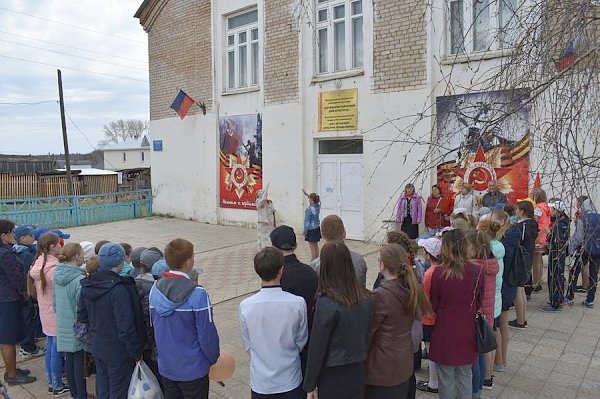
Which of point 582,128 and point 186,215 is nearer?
point 582,128

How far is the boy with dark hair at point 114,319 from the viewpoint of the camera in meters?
3.46

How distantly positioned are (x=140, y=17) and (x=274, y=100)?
7.45m

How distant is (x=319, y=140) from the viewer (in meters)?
12.8

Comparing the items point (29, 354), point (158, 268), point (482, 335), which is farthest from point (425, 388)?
point (29, 354)

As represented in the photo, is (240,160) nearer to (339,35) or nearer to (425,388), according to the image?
(339,35)

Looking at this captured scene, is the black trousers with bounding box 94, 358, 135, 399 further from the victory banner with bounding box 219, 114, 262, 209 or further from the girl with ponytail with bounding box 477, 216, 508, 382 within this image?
the victory banner with bounding box 219, 114, 262, 209

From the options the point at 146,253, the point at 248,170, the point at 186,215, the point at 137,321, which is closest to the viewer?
the point at 137,321

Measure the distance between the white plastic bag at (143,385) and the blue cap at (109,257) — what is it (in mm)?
761

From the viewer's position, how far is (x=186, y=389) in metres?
3.22

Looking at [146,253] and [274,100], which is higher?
[274,100]

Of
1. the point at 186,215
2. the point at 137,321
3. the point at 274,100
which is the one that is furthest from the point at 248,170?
the point at 137,321

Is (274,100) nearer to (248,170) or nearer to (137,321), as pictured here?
(248,170)

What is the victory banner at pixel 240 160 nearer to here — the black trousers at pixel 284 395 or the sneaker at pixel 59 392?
the sneaker at pixel 59 392

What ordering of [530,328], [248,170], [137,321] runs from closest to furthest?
[137,321] < [530,328] < [248,170]
